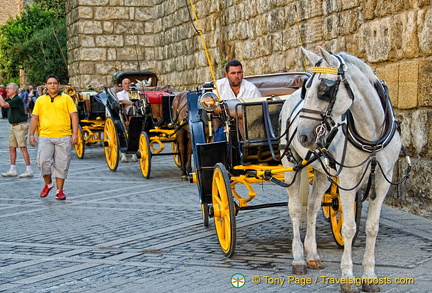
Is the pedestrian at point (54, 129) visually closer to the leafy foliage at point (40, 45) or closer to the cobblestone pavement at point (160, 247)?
the cobblestone pavement at point (160, 247)

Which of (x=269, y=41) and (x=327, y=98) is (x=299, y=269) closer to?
(x=327, y=98)

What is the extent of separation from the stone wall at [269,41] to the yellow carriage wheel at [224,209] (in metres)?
2.35

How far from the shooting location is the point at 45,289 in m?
5.34

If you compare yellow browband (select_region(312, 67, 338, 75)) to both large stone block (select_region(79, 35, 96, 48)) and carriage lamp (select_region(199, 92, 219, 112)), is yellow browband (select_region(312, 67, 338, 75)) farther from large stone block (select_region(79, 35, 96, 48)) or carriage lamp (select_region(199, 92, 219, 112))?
large stone block (select_region(79, 35, 96, 48))

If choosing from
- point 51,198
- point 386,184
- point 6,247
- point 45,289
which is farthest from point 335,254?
point 51,198

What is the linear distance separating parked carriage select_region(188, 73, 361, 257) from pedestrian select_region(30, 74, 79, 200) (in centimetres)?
345

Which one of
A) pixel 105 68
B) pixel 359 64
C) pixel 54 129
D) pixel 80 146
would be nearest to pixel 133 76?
pixel 80 146

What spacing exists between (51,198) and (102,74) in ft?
47.0

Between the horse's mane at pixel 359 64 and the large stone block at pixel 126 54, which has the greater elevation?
the large stone block at pixel 126 54

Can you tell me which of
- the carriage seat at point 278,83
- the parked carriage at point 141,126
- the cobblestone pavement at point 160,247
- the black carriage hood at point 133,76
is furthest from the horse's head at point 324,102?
the black carriage hood at point 133,76

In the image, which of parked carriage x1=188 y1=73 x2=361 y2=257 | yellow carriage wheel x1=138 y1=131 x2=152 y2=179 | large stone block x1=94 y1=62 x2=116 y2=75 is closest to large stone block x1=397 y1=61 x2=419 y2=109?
parked carriage x1=188 y1=73 x2=361 y2=257

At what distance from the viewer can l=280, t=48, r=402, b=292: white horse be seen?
4.62m

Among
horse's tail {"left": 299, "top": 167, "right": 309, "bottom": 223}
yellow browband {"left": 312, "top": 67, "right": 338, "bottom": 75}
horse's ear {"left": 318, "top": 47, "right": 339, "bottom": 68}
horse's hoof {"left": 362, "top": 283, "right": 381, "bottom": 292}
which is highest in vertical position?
horse's ear {"left": 318, "top": 47, "right": 339, "bottom": 68}

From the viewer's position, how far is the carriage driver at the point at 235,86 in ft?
23.8
